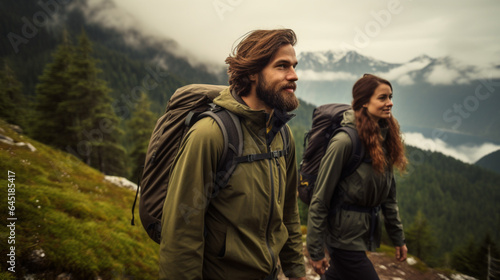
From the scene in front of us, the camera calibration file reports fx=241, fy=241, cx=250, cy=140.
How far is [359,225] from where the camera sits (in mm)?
3420

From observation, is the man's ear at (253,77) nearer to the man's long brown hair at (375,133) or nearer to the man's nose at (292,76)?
the man's nose at (292,76)

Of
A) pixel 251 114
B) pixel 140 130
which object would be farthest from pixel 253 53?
pixel 140 130

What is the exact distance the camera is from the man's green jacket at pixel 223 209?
6.28ft

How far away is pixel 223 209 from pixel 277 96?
3.80 feet

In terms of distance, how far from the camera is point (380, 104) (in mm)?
3811

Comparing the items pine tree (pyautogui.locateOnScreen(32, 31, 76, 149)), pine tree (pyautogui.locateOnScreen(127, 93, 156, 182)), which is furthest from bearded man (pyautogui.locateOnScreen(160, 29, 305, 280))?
pine tree (pyautogui.locateOnScreen(32, 31, 76, 149))

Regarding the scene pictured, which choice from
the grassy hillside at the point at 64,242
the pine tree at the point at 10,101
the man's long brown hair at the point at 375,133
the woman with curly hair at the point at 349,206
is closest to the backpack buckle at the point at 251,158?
the woman with curly hair at the point at 349,206

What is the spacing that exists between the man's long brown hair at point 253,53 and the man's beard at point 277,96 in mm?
132

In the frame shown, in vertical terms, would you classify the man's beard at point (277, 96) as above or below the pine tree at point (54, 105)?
above

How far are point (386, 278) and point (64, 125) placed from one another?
28.6 meters

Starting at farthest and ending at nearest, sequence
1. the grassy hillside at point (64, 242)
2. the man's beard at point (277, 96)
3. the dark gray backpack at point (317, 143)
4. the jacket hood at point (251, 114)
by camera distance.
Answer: the dark gray backpack at point (317, 143) < the grassy hillside at point (64, 242) < the man's beard at point (277, 96) < the jacket hood at point (251, 114)

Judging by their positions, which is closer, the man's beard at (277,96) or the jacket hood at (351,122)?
the man's beard at (277,96)

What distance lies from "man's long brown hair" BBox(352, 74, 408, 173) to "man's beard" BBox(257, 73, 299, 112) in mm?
1744

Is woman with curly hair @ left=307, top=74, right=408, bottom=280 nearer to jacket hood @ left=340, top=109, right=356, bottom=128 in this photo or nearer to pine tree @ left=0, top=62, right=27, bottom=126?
jacket hood @ left=340, top=109, right=356, bottom=128
